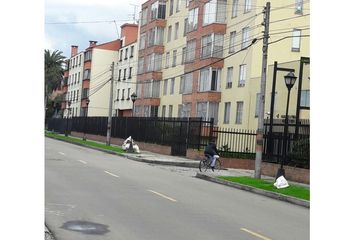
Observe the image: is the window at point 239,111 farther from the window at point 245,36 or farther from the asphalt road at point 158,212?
the asphalt road at point 158,212

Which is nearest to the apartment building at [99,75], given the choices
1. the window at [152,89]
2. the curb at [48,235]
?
the window at [152,89]

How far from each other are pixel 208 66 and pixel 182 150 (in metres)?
12.9

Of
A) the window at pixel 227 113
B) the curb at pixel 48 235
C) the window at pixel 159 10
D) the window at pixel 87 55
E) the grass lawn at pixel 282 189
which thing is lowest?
the curb at pixel 48 235

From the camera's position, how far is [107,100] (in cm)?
8094

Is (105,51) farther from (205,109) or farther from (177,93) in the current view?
(205,109)

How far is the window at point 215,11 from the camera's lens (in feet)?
155

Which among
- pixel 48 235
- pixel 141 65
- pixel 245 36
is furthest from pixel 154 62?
pixel 48 235

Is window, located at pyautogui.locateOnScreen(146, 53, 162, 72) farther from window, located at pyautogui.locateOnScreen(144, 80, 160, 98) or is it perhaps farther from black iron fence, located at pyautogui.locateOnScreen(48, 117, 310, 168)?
black iron fence, located at pyautogui.locateOnScreen(48, 117, 310, 168)

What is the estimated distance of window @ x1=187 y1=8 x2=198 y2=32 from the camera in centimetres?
5181

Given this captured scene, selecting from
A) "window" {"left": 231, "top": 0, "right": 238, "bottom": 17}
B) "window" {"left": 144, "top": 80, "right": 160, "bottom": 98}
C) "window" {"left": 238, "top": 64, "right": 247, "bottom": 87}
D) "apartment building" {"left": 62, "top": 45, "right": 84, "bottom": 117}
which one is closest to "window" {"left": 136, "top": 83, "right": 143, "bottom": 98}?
"window" {"left": 144, "top": 80, "right": 160, "bottom": 98}

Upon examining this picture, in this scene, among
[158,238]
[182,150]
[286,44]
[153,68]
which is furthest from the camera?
[153,68]

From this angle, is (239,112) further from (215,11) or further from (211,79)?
(215,11)

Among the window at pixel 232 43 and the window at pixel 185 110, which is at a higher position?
the window at pixel 232 43
